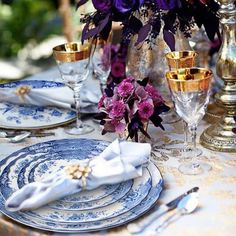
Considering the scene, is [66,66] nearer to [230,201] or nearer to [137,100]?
[137,100]

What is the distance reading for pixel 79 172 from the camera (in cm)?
87

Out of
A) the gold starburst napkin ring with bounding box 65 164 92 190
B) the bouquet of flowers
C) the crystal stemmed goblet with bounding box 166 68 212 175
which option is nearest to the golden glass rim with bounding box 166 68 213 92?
the crystal stemmed goblet with bounding box 166 68 212 175

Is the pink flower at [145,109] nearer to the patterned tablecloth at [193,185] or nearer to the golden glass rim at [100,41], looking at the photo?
the patterned tablecloth at [193,185]

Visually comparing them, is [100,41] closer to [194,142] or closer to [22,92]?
[22,92]

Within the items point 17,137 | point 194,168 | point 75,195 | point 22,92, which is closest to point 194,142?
point 194,168

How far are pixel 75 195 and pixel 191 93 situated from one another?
0.26 metres

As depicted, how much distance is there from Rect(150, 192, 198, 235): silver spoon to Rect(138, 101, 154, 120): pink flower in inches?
8.8

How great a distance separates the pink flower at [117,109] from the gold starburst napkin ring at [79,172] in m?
0.19

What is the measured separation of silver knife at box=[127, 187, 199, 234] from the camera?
0.79 meters

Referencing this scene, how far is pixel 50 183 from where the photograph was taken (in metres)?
0.84

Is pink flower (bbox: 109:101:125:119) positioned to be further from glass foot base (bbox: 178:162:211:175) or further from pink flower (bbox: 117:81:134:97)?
glass foot base (bbox: 178:162:211:175)

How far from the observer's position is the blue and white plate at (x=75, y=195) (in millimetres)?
800

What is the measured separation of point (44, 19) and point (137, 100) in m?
3.03

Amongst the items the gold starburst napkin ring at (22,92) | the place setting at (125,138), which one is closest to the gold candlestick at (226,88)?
the place setting at (125,138)
